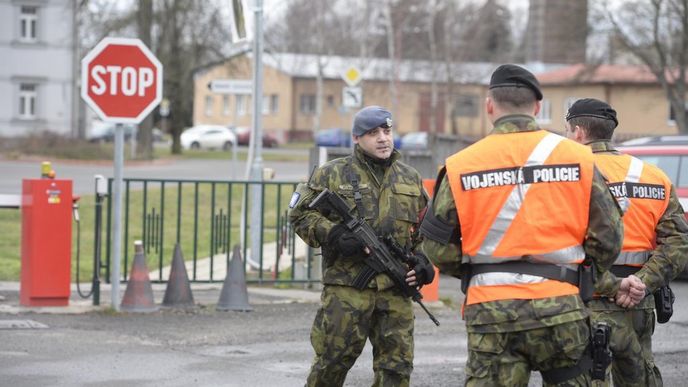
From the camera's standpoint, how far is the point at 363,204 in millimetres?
6316

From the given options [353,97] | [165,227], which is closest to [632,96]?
[353,97]

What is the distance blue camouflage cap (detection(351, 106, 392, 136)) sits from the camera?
20.8ft

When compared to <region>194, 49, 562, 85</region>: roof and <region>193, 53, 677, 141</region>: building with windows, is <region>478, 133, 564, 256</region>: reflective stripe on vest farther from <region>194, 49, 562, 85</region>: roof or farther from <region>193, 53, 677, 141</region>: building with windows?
<region>194, 49, 562, 85</region>: roof

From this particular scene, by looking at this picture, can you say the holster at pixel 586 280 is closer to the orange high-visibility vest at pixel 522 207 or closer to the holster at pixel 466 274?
the orange high-visibility vest at pixel 522 207

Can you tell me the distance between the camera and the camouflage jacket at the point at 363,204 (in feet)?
20.6

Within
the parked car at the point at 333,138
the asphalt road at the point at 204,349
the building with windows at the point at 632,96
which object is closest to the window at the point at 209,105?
the parked car at the point at 333,138

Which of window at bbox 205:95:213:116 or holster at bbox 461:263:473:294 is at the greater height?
window at bbox 205:95:213:116

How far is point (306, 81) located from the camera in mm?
78562

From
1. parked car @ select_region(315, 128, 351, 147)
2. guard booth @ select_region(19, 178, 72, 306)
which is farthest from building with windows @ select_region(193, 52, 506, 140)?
guard booth @ select_region(19, 178, 72, 306)

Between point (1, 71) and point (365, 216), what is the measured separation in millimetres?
50379

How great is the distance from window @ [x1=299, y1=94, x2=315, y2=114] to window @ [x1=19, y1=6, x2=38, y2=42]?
28.0 m

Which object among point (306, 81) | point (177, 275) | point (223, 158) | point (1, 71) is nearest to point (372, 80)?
point (306, 81)

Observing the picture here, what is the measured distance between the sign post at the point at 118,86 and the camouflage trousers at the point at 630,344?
19.0 ft

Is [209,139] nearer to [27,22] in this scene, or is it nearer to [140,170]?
[27,22]
